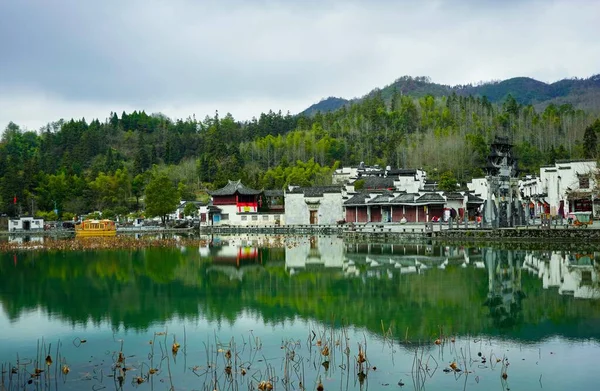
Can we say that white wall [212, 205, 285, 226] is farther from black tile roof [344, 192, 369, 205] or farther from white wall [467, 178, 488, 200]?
white wall [467, 178, 488, 200]

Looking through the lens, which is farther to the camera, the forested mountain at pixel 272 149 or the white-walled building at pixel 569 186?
the forested mountain at pixel 272 149

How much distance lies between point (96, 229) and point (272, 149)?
138 ft

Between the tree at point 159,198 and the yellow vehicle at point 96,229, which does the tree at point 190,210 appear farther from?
the yellow vehicle at point 96,229

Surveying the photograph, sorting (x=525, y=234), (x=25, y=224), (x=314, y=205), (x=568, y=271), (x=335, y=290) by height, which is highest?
(x=314, y=205)

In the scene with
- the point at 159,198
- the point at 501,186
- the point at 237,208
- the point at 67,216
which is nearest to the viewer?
the point at 501,186

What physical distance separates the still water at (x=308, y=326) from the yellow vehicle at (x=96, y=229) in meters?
30.9

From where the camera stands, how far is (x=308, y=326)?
44.2 ft

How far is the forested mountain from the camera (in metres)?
72.0

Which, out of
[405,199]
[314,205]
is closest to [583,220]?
[405,199]

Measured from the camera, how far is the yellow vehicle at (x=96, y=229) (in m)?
55.6

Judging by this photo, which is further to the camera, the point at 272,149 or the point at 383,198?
the point at 272,149

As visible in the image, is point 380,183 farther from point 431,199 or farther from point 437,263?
point 437,263

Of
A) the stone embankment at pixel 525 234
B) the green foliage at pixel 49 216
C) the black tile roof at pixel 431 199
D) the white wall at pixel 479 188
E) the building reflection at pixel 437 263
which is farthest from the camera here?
the green foliage at pixel 49 216

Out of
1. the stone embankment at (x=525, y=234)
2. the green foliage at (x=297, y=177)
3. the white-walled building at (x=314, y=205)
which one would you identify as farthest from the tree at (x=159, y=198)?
the stone embankment at (x=525, y=234)
